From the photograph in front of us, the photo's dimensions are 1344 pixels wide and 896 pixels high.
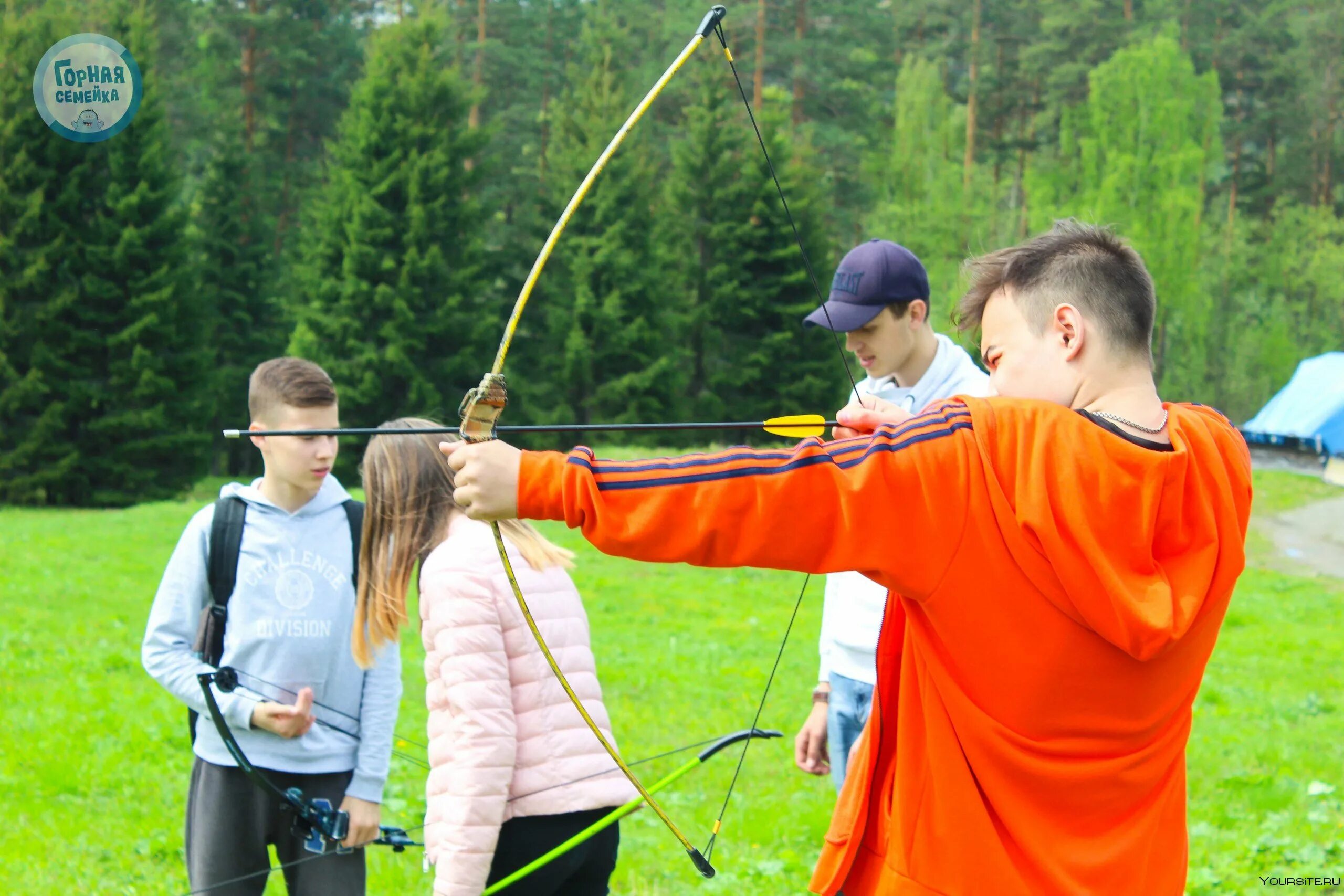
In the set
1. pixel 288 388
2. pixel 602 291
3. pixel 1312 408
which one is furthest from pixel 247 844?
pixel 1312 408

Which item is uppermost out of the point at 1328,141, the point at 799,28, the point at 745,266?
the point at 799,28

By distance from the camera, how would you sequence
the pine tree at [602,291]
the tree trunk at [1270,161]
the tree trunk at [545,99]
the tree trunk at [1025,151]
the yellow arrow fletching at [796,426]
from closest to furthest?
the yellow arrow fletching at [796,426]
the pine tree at [602,291]
the tree trunk at [545,99]
the tree trunk at [1025,151]
the tree trunk at [1270,161]

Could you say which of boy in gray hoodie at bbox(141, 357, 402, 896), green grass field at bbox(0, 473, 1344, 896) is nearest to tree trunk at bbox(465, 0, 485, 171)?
green grass field at bbox(0, 473, 1344, 896)

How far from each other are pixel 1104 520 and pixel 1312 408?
2600 cm

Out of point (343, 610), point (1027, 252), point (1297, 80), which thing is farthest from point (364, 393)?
point (1297, 80)

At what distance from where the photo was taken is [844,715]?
2904 mm

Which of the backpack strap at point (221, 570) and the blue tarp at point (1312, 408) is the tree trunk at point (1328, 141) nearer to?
the blue tarp at point (1312, 408)

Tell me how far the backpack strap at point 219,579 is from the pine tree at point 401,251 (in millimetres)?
20601

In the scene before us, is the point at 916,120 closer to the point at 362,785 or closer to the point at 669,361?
the point at 669,361

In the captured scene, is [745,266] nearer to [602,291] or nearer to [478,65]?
[602,291]

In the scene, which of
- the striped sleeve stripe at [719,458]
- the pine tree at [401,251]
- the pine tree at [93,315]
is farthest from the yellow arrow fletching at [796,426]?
Result: the pine tree at [401,251]

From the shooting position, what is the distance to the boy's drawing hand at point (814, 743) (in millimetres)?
3059

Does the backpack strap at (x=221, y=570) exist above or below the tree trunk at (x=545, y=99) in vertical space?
below

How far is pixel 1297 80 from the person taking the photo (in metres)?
32.3
